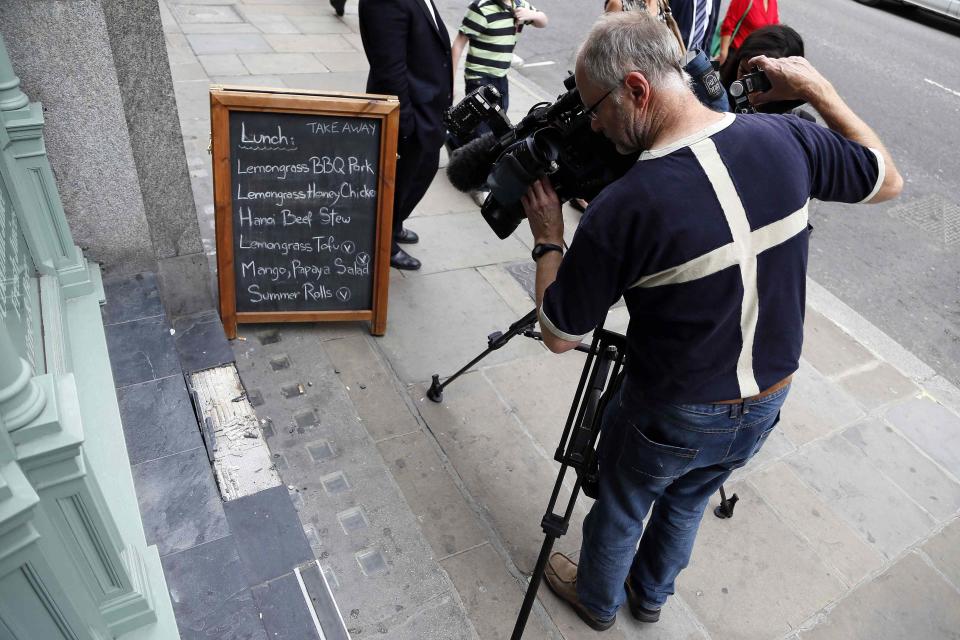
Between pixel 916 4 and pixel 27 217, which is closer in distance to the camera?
pixel 27 217

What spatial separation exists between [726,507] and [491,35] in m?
3.47

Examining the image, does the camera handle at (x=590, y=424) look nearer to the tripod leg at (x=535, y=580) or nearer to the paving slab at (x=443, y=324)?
the tripod leg at (x=535, y=580)

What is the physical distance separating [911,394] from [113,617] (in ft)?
14.3

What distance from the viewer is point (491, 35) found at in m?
4.95

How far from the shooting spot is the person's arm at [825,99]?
2.20 metres

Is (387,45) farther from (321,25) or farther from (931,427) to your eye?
(321,25)

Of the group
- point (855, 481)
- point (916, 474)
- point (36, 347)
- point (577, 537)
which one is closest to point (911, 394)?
point (916, 474)

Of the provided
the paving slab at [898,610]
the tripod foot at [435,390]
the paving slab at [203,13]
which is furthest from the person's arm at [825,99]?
the paving slab at [203,13]

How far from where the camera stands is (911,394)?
171 inches

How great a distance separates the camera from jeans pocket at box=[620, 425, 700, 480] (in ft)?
7.10

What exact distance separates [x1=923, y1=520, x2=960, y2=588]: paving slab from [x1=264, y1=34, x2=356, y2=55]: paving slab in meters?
6.94

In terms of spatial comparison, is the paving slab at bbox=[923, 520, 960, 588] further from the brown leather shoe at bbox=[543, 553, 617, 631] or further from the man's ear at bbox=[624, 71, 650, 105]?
the man's ear at bbox=[624, 71, 650, 105]

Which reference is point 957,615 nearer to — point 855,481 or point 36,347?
point 855,481

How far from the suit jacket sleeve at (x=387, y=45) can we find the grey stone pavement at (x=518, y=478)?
121 centimetres
